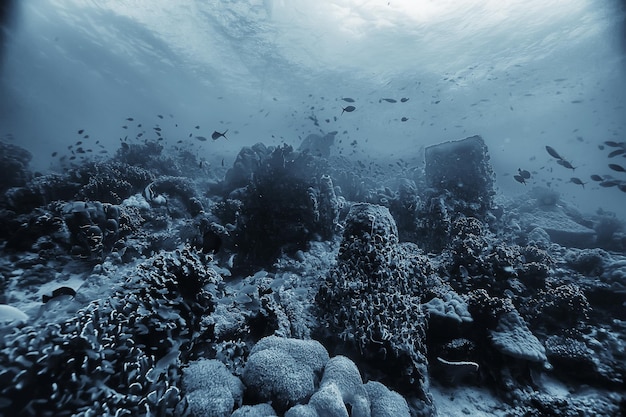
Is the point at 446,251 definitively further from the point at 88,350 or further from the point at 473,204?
the point at 88,350

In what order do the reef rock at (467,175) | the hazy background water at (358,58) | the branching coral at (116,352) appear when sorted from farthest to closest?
the hazy background water at (358,58), the reef rock at (467,175), the branching coral at (116,352)

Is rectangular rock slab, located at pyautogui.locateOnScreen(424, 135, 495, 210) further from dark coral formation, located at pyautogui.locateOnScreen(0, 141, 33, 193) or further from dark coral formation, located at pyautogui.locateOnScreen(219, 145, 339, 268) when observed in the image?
dark coral formation, located at pyautogui.locateOnScreen(0, 141, 33, 193)

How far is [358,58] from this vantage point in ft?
94.1

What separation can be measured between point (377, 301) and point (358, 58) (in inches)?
1156

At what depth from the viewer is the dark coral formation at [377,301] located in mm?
4102

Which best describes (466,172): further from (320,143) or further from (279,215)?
(320,143)

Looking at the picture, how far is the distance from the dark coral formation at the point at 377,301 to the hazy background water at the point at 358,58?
15.4 metres

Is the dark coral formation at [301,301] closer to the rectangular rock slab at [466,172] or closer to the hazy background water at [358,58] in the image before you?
the rectangular rock slab at [466,172]

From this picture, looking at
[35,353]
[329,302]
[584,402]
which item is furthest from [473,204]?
[35,353]

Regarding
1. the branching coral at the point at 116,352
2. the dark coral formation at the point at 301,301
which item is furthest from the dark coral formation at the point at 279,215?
the branching coral at the point at 116,352

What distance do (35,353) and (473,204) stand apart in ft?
35.2

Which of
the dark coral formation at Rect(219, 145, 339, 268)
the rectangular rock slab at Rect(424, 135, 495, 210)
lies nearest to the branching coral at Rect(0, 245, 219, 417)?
the dark coral formation at Rect(219, 145, 339, 268)

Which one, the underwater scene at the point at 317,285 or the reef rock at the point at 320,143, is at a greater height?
the reef rock at the point at 320,143

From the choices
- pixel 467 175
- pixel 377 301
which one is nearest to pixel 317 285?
pixel 377 301
